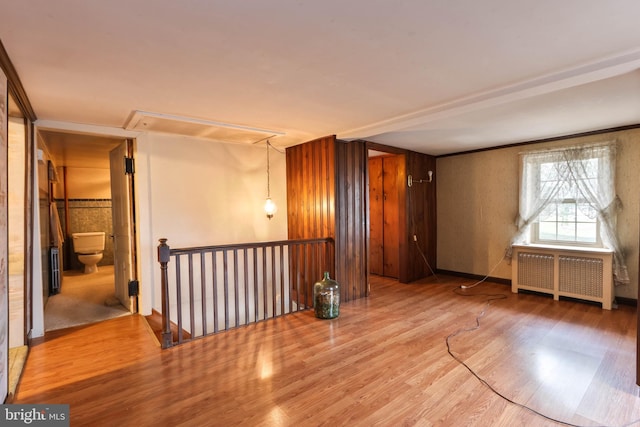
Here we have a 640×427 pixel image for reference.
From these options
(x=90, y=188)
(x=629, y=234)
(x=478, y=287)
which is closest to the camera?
(x=629, y=234)

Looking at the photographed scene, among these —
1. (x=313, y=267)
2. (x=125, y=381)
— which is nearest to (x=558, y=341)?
(x=313, y=267)

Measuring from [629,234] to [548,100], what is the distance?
231cm

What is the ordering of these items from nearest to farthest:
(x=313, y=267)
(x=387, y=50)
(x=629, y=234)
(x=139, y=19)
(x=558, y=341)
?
(x=139, y=19) → (x=387, y=50) → (x=558, y=341) → (x=629, y=234) → (x=313, y=267)

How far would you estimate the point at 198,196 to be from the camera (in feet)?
13.2

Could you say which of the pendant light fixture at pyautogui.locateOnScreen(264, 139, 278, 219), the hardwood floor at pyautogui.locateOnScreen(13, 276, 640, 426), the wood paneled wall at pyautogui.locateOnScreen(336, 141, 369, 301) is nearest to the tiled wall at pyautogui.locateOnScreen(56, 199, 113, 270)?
the hardwood floor at pyautogui.locateOnScreen(13, 276, 640, 426)

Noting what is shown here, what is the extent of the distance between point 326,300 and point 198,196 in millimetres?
2072

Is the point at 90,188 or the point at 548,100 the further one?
the point at 90,188

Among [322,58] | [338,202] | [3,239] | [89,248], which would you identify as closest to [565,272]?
[338,202]

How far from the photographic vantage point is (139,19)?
59.2 inches

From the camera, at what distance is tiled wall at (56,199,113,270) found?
21.5 ft

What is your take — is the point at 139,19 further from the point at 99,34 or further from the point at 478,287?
the point at 478,287

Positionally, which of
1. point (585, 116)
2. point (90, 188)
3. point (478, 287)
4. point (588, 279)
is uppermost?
point (585, 116)

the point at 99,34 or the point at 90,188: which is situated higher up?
the point at 99,34

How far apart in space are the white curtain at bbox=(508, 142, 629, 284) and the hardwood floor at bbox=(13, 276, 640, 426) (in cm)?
103
